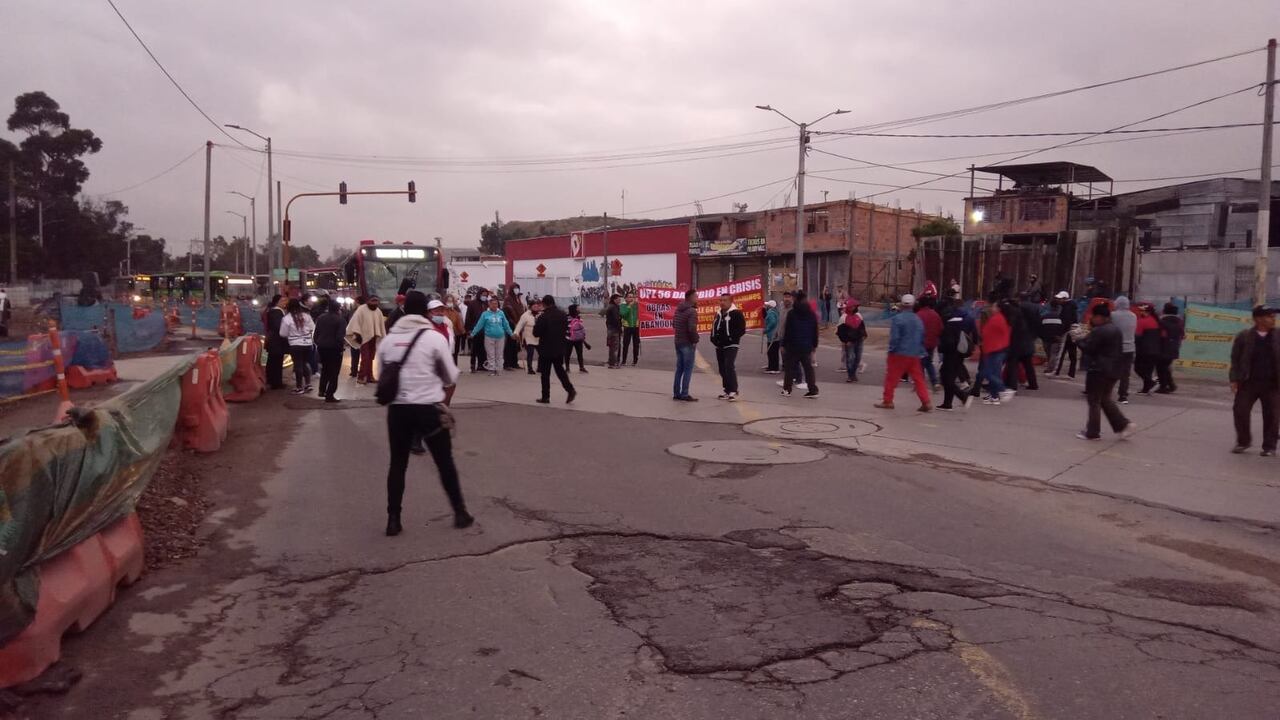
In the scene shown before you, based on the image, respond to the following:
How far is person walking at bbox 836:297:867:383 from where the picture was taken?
51.7 feet

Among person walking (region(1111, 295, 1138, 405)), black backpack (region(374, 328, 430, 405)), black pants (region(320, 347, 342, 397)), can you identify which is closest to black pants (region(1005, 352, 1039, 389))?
person walking (region(1111, 295, 1138, 405))

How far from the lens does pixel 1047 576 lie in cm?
529

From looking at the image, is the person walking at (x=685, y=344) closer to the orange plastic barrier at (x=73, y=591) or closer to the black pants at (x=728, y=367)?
the black pants at (x=728, y=367)

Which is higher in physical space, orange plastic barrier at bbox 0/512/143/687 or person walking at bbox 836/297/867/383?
person walking at bbox 836/297/867/383

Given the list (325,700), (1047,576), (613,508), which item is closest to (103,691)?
(325,700)

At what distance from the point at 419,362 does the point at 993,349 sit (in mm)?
9067

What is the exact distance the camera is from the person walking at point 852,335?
1575cm

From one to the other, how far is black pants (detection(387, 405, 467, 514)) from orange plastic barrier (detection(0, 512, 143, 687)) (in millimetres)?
1701

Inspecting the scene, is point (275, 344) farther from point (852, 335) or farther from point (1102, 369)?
point (1102, 369)

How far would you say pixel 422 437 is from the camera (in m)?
6.48

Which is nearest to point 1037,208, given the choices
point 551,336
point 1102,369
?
point 1102,369

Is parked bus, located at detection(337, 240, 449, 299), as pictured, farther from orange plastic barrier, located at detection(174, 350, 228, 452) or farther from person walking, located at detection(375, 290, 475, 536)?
person walking, located at detection(375, 290, 475, 536)

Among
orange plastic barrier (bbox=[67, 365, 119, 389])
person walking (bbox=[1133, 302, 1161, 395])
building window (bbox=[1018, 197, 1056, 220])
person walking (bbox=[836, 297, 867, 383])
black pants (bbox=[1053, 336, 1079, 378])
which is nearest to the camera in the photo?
person walking (bbox=[1133, 302, 1161, 395])

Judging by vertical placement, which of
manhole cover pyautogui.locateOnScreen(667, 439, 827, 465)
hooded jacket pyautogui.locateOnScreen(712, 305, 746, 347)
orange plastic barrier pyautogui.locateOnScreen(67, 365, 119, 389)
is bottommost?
orange plastic barrier pyautogui.locateOnScreen(67, 365, 119, 389)
